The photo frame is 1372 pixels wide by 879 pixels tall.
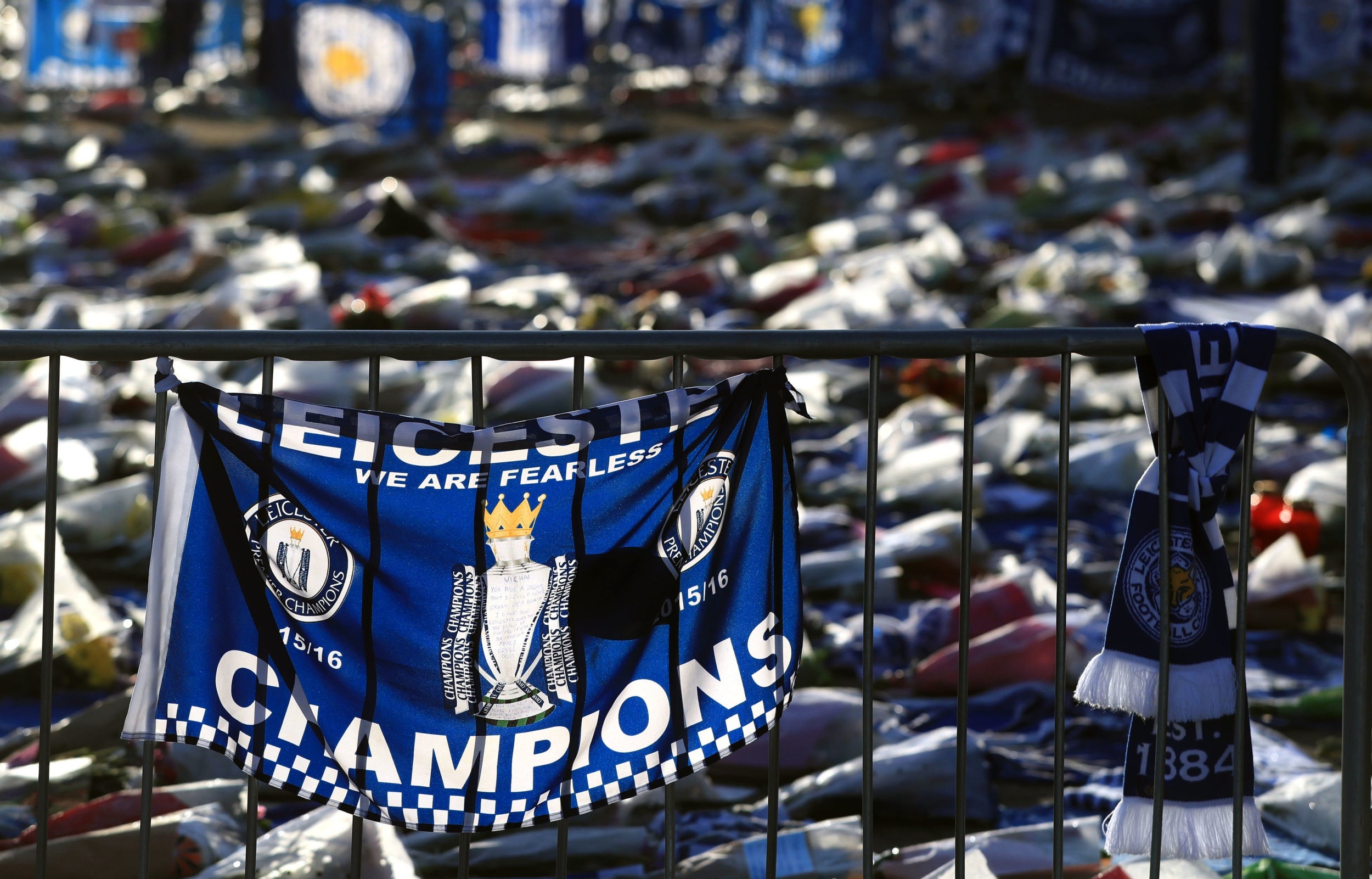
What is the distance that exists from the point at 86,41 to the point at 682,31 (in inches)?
310

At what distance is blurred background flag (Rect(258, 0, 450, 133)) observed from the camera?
1606cm

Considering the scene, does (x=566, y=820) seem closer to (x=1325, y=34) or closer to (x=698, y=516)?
(x=698, y=516)

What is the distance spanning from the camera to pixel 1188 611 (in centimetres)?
245

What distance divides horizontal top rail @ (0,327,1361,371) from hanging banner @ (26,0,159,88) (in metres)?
18.7

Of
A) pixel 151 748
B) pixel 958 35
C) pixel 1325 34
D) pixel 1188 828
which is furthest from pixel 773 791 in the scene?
pixel 958 35

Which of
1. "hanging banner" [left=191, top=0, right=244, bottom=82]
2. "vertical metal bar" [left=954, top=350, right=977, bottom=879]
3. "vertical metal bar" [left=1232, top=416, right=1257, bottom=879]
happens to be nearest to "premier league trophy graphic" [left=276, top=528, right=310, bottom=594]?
"vertical metal bar" [left=954, top=350, right=977, bottom=879]

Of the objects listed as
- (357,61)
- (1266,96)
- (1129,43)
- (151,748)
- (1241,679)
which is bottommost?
(151,748)

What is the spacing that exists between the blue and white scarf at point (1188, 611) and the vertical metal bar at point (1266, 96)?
12.1 metres

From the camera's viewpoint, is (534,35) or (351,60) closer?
(351,60)

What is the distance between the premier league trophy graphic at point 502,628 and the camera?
2326 millimetres

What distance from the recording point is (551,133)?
19.7 metres

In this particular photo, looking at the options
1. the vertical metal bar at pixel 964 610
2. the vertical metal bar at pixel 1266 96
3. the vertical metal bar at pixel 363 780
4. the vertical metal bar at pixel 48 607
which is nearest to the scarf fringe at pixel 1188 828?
the vertical metal bar at pixel 964 610

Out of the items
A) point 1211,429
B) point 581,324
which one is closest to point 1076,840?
point 1211,429

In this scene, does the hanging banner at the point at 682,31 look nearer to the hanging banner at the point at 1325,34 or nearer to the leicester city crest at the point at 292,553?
the hanging banner at the point at 1325,34
